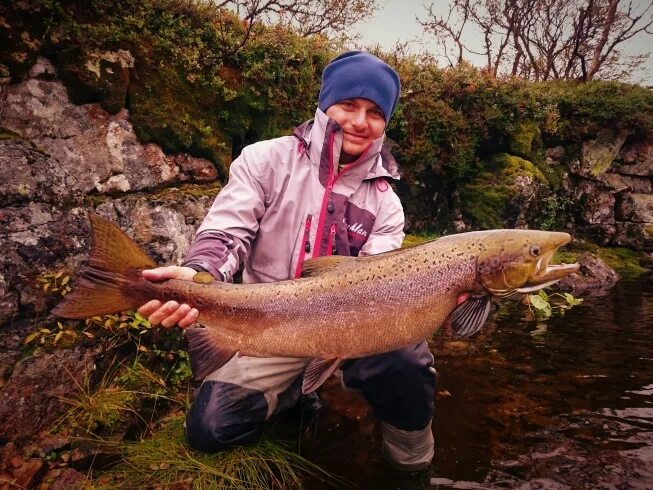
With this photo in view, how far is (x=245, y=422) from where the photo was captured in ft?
9.42

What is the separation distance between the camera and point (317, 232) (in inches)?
126

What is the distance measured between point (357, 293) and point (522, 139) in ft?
39.2

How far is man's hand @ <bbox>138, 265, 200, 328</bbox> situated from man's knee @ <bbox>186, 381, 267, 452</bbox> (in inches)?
29.1

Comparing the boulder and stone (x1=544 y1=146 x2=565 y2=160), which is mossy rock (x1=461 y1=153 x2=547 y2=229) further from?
Result: the boulder

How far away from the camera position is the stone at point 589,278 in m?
9.45

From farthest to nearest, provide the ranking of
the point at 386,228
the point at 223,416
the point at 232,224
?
the point at 386,228, the point at 232,224, the point at 223,416

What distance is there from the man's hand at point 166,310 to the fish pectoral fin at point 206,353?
17cm

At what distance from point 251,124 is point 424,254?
576 centimetres

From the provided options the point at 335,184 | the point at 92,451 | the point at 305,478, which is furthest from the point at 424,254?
the point at 92,451

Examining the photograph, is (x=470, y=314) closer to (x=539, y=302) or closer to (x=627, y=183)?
(x=539, y=302)

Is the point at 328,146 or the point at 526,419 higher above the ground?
the point at 328,146

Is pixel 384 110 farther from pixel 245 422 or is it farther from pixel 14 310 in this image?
pixel 14 310

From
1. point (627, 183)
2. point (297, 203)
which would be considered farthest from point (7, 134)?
point (627, 183)

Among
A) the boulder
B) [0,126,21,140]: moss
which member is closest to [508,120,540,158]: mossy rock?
the boulder
